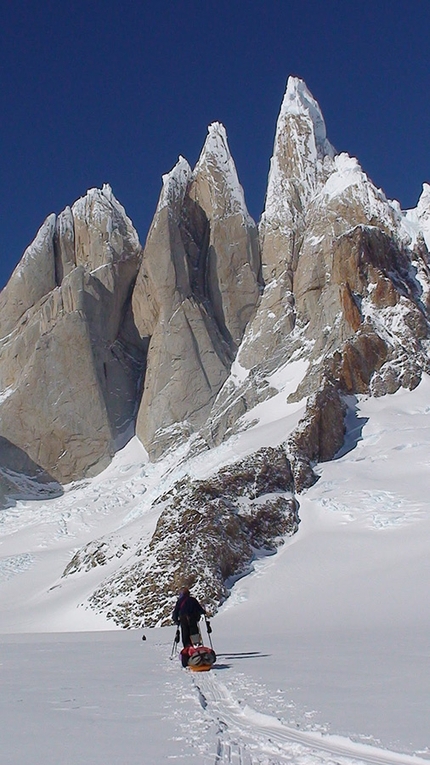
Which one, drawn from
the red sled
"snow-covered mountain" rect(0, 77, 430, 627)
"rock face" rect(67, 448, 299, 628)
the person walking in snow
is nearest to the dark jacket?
the person walking in snow

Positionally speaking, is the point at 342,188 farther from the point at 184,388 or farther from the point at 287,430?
the point at 287,430

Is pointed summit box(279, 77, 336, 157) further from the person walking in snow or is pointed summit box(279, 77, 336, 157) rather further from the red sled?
the red sled

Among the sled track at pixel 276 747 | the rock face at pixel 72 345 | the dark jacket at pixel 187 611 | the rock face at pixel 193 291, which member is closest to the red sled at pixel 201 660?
the dark jacket at pixel 187 611

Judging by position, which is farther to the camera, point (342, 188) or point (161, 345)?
point (161, 345)

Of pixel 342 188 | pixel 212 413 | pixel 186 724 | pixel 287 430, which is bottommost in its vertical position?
pixel 186 724

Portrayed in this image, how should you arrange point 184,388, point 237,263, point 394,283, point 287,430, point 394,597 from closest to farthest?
point 394,597 → point 287,430 → point 394,283 → point 184,388 → point 237,263

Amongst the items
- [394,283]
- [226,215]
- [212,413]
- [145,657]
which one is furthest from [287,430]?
[226,215]

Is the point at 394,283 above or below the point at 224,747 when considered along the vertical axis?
above
